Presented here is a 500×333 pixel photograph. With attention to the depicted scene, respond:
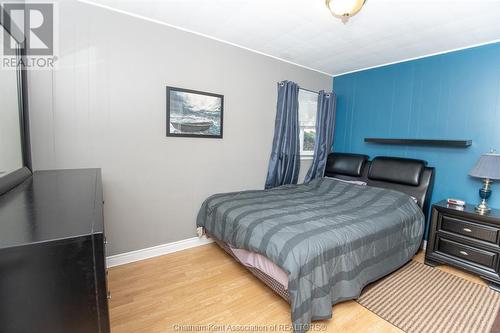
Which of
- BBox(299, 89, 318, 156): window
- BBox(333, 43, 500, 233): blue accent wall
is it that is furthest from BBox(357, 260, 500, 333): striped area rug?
BBox(299, 89, 318, 156): window

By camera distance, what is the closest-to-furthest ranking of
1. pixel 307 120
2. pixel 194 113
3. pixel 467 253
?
pixel 467 253 < pixel 194 113 < pixel 307 120

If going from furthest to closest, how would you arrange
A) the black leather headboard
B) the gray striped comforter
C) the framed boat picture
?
the black leather headboard, the framed boat picture, the gray striped comforter

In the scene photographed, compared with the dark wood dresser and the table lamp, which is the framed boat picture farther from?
the table lamp

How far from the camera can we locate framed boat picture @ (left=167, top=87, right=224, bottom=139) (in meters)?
2.56

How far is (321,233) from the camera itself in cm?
180

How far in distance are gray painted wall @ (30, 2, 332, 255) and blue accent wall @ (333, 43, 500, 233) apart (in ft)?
5.56

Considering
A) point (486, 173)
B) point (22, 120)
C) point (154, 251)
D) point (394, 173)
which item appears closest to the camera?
point (22, 120)

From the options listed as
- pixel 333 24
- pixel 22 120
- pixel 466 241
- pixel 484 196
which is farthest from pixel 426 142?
pixel 22 120

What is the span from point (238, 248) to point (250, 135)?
1.59 meters

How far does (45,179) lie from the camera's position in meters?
1.51

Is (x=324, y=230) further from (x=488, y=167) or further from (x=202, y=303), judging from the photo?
(x=488, y=167)

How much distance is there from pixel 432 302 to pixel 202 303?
75.8 inches

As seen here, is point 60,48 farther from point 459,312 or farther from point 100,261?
point 459,312

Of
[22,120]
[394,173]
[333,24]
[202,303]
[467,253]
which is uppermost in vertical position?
[333,24]
